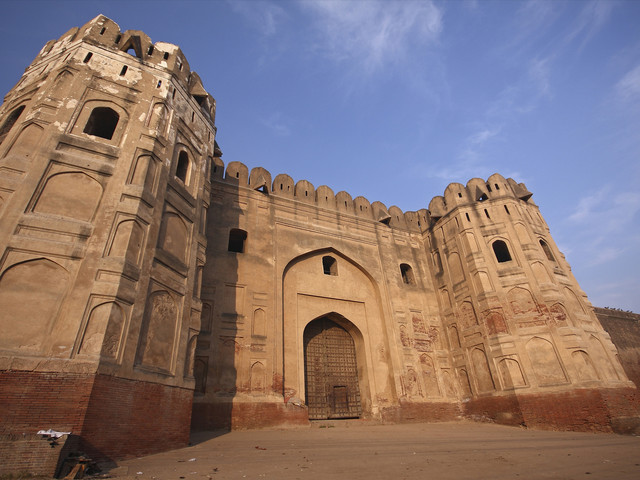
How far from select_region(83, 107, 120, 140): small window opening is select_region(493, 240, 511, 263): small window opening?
1233 cm

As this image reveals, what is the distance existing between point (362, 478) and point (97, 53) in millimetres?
9758

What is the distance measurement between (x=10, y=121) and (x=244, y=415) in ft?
27.2

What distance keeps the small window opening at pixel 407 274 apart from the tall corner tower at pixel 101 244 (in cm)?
846

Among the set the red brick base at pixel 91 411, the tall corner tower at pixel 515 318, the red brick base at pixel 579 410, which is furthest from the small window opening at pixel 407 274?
the red brick base at pixel 91 411

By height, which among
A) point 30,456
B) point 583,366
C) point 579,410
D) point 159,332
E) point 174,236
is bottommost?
point 30,456

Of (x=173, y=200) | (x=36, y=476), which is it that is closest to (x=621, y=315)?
(x=173, y=200)

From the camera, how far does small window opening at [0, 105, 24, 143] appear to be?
289 inches

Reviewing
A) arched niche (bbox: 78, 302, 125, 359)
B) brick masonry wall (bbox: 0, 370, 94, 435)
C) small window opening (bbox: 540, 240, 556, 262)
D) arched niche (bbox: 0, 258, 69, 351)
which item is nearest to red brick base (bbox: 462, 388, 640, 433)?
small window opening (bbox: 540, 240, 556, 262)

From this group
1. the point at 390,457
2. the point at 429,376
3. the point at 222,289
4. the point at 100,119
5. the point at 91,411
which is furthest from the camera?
the point at 429,376

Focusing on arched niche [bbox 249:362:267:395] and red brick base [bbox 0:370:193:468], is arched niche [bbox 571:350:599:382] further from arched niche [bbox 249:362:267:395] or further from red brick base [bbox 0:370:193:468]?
red brick base [bbox 0:370:193:468]

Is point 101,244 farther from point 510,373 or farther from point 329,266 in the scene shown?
point 510,373

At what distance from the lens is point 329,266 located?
13.5m

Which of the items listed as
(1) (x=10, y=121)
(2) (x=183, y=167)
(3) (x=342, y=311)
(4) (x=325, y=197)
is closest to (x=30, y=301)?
(1) (x=10, y=121)

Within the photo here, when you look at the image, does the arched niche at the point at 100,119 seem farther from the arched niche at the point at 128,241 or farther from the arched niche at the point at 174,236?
the arched niche at the point at 128,241
